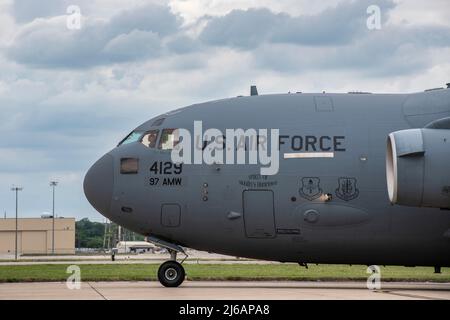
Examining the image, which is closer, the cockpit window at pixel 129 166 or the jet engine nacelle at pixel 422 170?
the jet engine nacelle at pixel 422 170

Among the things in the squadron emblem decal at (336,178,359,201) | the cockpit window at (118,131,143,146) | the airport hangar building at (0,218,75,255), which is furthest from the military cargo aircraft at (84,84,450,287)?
the airport hangar building at (0,218,75,255)

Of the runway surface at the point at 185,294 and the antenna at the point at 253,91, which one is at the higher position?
the antenna at the point at 253,91

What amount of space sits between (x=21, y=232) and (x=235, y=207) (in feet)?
397

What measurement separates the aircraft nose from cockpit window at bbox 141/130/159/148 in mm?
953

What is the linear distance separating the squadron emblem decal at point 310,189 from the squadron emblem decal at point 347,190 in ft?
1.57

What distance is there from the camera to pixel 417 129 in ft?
67.9

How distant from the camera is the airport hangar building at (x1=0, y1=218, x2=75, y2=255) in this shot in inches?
5423

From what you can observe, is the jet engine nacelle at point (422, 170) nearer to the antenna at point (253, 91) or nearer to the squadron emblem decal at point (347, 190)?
the squadron emblem decal at point (347, 190)

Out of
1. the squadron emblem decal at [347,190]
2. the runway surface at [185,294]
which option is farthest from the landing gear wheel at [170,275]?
the squadron emblem decal at [347,190]

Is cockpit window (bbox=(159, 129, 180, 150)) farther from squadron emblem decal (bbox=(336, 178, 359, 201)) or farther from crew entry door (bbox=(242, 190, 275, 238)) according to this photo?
squadron emblem decal (bbox=(336, 178, 359, 201))

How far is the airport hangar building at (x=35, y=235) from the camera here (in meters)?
138
